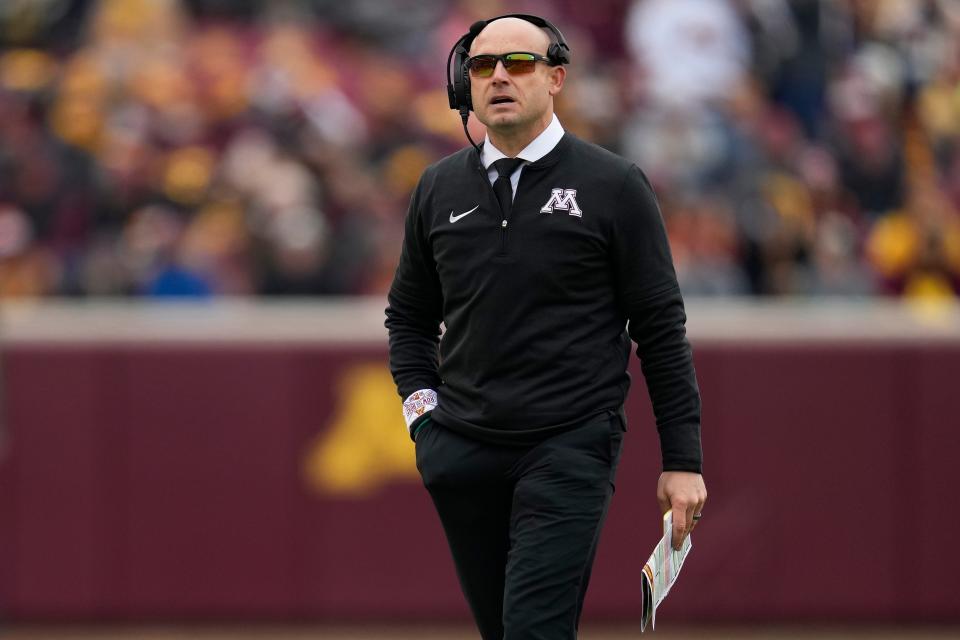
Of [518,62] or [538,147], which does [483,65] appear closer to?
[518,62]

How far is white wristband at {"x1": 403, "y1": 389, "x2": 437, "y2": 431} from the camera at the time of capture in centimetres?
478

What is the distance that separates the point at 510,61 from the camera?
14.8ft

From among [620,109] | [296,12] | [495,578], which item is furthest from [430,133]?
[495,578]

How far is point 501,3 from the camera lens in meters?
13.3

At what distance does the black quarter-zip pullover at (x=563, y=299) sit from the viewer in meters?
4.49

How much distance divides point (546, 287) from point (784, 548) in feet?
16.8

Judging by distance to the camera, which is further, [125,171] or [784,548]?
[125,171]

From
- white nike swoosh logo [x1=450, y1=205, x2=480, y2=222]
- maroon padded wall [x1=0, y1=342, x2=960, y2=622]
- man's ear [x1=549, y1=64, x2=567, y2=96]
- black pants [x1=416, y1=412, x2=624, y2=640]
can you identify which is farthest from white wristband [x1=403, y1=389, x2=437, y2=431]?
maroon padded wall [x1=0, y1=342, x2=960, y2=622]

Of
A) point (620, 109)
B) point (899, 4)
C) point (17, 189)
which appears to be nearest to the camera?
point (17, 189)

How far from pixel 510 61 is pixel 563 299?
0.65 metres

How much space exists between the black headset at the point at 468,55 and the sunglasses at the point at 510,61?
49 millimetres

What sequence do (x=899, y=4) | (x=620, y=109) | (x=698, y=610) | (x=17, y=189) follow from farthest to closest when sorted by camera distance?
1. (x=899, y=4)
2. (x=620, y=109)
3. (x=17, y=189)
4. (x=698, y=610)

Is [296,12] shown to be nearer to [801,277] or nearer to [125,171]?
[125,171]

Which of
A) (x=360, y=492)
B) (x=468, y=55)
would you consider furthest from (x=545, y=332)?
(x=360, y=492)
